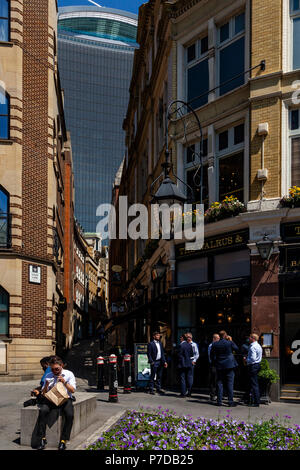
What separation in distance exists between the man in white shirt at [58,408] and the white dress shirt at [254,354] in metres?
6.29

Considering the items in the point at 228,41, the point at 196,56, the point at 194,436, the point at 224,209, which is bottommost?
the point at 194,436

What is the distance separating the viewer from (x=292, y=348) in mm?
17016

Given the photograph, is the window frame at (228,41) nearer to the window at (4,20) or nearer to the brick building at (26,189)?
the brick building at (26,189)

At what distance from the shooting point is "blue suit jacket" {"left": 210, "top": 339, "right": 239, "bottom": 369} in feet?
50.3

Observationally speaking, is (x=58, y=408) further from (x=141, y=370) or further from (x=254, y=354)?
(x=141, y=370)

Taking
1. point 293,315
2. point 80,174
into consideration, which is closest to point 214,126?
point 293,315

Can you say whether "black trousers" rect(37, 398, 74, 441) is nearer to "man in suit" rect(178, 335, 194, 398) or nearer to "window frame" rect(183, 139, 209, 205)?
"man in suit" rect(178, 335, 194, 398)

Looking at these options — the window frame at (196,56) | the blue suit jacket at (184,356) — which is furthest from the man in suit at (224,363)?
the window frame at (196,56)

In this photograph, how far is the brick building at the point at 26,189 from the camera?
24391mm

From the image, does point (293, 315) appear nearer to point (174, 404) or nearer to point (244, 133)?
point (174, 404)

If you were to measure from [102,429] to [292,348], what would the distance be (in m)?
7.43

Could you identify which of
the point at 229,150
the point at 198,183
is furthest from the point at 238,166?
the point at 198,183

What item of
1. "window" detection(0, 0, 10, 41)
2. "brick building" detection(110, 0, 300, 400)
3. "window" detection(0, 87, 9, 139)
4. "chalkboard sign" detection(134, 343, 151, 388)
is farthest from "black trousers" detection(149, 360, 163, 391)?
"window" detection(0, 0, 10, 41)

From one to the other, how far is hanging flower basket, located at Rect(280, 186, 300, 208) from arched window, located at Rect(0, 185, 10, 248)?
11.5 meters
